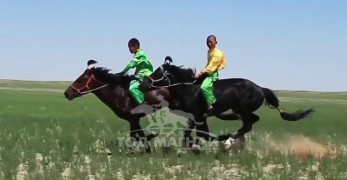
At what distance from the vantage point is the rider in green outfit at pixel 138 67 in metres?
14.0

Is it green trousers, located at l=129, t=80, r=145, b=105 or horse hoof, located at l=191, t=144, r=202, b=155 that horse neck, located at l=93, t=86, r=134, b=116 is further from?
horse hoof, located at l=191, t=144, r=202, b=155

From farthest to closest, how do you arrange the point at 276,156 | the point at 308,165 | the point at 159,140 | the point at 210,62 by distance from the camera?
the point at 159,140, the point at 210,62, the point at 276,156, the point at 308,165

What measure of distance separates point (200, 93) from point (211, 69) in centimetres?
55

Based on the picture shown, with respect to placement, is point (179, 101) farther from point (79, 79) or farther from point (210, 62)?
point (79, 79)

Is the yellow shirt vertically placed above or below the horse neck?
above

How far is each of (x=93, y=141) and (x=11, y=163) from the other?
4.26 meters

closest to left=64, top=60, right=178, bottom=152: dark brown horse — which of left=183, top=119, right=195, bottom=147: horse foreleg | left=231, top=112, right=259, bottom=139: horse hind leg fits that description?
left=183, top=119, right=195, bottom=147: horse foreleg

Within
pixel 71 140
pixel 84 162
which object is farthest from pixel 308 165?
pixel 71 140

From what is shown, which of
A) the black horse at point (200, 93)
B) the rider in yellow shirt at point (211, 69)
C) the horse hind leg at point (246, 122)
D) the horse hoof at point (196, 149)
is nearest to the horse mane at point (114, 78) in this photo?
the black horse at point (200, 93)

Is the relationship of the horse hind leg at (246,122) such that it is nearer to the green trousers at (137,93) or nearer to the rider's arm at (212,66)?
the rider's arm at (212,66)

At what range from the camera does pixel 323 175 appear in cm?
1068

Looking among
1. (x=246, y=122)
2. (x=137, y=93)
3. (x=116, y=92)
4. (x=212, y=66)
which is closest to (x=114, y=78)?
(x=116, y=92)

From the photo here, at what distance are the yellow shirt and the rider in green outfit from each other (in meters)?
1.28

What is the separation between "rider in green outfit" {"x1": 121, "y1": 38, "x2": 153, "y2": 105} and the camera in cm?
1399
